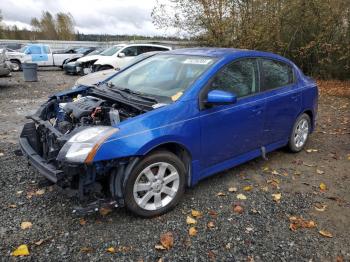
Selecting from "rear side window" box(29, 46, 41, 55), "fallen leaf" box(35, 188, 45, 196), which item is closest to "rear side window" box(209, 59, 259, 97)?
"fallen leaf" box(35, 188, 45, 196)

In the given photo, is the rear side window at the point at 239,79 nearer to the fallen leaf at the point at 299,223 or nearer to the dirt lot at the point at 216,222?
the dirt lot at the point at 216,222

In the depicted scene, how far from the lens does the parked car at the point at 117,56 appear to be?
47.7 ft

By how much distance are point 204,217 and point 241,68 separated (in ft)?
6.33

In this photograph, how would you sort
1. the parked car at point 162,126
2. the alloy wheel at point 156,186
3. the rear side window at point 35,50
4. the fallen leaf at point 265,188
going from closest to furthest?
the parked car at point 162,126
the alloy wheel at point 156,186
the fallen leaf at point 265,188
the rear side window at point 35,50

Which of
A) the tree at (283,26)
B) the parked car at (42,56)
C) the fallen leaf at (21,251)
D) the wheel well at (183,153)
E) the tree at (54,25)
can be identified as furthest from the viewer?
the tree at (54,25)

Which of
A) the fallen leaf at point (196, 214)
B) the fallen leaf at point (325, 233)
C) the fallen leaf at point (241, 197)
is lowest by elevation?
the fallen leaf at point (325, 233)

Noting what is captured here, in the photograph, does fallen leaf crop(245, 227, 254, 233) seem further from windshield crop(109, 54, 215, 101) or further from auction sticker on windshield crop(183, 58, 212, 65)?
auction sticker on windshield crop(183, 58, 212, 65)

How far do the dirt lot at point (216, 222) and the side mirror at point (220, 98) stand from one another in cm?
115

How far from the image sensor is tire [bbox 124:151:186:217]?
332cm

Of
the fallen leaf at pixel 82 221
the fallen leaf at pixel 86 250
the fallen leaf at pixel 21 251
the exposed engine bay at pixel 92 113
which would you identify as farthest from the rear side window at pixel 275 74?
the fallen leaf at pixel 21 251

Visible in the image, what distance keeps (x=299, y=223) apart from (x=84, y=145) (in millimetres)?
2297

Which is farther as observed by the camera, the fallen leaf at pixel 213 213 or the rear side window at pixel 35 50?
the rear side window at pixel 35 50

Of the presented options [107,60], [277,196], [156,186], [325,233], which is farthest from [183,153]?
[107,60]

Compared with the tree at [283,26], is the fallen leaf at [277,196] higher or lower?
lower
